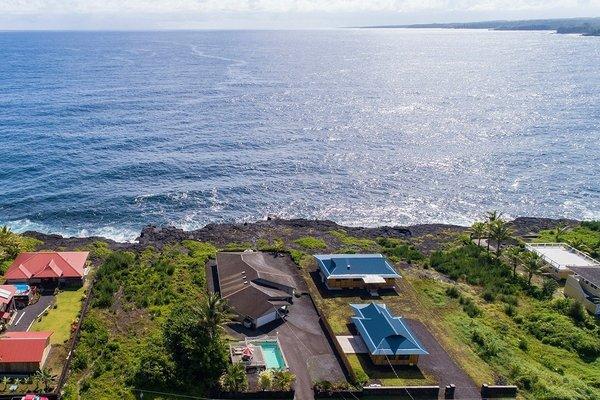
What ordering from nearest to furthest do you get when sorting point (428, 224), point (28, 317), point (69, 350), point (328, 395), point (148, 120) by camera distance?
point (328, 395) → point (69, 350) → point (28, 317) → point (428, 224) → point (148, 120)

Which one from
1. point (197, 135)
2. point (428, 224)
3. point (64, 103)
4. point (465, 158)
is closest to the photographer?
point (428, 224)

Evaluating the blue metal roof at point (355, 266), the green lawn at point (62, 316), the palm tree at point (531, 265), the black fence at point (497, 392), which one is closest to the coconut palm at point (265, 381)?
the black fence at point (497, 392)

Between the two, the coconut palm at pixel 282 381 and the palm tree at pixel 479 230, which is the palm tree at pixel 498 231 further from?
the coconut palm at pixel 282 381

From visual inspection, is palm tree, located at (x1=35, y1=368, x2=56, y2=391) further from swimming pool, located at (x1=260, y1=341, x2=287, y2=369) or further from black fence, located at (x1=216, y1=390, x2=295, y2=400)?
swimming pool, located at (x1=260, y1=341, x2=287, y2=369)

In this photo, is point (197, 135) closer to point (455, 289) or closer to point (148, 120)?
point (148, 120)

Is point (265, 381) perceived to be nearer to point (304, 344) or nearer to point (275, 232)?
point (304, 344)

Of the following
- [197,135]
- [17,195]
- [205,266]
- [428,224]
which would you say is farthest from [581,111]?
[17,195]

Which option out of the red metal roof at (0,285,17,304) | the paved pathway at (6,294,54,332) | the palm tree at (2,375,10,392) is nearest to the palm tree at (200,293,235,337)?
the palm tree at (2,375,10,392)
